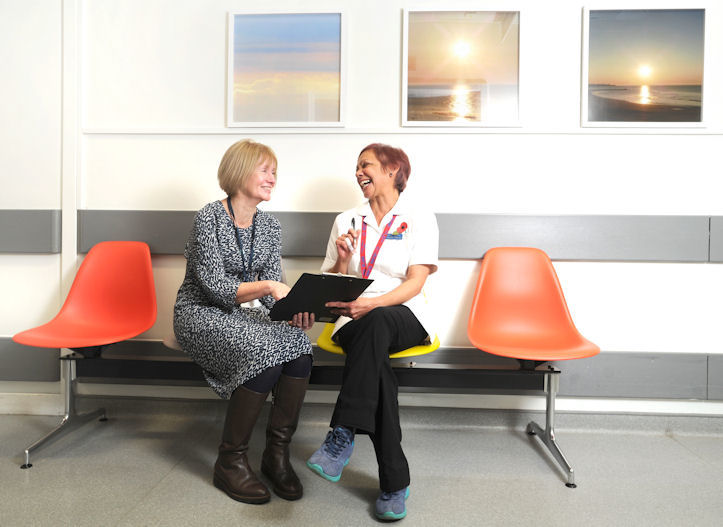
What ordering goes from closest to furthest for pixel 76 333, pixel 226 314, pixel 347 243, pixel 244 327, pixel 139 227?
pixel 244 327 → pixel 226 314 → pixel 347 243 → pixel 76 333 → pixel 139 227

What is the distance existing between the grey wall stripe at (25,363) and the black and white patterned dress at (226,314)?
44.0 inches

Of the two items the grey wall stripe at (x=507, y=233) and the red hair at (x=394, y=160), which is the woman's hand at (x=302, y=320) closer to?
the grey wall stripe at (x=507, y=233)

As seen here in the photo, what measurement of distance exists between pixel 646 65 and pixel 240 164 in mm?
2167

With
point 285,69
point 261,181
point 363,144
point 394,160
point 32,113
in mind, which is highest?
point 285,69

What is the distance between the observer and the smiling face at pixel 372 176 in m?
2.29

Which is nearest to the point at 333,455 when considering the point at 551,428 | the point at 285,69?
the point at 551,428

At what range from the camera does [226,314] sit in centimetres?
207

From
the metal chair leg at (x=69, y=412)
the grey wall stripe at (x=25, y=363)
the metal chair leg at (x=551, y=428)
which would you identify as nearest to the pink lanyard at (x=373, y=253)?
the metal chair leg at (x=551, y=428)

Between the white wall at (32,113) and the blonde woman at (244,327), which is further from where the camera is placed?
the white wall at (32,113)

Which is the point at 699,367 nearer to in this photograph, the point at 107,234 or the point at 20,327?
the point at 107,234

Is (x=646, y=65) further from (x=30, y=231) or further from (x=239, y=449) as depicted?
(x=30, y=231)

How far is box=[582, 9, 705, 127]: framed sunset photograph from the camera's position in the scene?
256 cm

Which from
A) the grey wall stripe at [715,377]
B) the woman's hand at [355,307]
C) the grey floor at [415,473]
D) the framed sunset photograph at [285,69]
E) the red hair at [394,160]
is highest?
the framed sunset photograph at [285,69]

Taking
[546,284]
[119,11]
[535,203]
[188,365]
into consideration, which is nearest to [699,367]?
[546,284]
